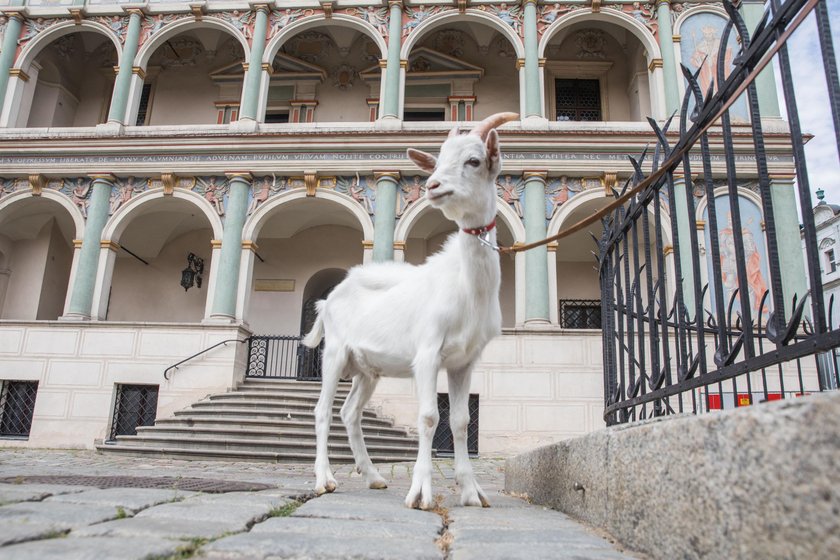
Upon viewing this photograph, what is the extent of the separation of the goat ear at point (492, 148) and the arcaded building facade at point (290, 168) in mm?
10296

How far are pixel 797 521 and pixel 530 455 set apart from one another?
3.13 m

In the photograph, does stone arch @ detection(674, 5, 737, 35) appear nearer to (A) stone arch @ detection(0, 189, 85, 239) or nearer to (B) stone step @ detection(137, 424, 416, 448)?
(B) stone step @ detection(137, 424, 416, 448)

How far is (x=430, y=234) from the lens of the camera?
18.0 m

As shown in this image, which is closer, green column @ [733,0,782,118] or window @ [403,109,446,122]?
green column @ [733,0,782,118]

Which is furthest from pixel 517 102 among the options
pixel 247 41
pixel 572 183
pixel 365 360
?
pixel 365 360

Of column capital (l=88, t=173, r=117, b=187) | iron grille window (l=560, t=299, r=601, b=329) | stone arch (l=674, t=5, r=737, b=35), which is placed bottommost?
iron grille window (l=560, t=299, r=601, b=329)

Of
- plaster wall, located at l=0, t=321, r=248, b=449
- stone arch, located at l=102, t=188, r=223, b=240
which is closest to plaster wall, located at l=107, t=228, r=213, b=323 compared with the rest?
stone arch, located at l=102, t=188, r=223, b=240

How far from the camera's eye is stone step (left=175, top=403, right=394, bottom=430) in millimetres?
12125

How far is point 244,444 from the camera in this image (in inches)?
434

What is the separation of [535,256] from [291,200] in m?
6.19

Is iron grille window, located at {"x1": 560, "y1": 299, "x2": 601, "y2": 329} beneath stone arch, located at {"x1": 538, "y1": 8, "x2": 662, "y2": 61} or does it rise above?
beneath

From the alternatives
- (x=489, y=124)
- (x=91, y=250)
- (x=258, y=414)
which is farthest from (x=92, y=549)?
(x=91, y=250)

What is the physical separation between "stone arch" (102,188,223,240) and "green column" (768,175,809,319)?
514 inches

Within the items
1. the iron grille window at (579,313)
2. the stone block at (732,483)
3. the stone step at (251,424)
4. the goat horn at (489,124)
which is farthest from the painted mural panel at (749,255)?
the stone block at (732,483)
